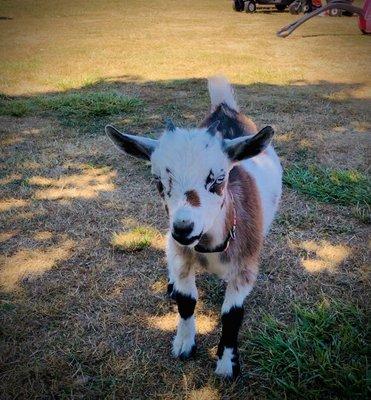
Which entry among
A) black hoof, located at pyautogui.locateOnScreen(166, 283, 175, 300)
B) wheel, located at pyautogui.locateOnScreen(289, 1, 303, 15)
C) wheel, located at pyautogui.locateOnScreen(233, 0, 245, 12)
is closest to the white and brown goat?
black hoof, located at pyautogui.locateOnScreen(166, 283, 175, 300)

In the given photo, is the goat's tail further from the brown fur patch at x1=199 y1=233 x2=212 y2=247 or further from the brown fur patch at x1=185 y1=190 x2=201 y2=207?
the brown fur patch at x1=185 y1=190 x2=201 y2=207

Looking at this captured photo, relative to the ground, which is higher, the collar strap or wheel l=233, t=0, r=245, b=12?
the collar strap

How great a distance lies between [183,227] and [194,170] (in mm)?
291

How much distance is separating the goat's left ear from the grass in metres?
1.70

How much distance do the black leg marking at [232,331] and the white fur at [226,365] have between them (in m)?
0.02

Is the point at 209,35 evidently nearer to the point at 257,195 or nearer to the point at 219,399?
the point at 257,195

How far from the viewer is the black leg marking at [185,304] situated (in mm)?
2402

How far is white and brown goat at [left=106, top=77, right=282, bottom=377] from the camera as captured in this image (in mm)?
1828

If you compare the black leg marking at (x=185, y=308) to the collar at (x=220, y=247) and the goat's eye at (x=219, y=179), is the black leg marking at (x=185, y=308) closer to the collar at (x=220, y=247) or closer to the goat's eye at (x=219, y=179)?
the collar at (x=220, y=247)

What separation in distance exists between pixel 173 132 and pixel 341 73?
7895mm

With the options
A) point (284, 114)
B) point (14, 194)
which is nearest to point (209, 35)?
point (284, 114)

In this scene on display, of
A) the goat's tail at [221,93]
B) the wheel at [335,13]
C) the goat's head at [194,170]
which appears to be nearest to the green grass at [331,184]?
the goat's tail at [221,93]

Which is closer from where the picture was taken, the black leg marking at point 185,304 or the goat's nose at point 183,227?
the goat's nose at point 183,227

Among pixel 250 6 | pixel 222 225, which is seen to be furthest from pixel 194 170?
pixel 250 6
